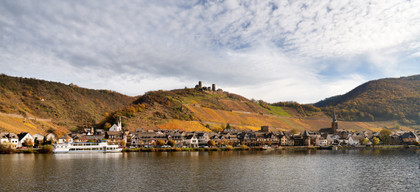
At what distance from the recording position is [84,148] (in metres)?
90.8

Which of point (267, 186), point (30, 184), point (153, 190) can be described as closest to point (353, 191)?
point (267, 186)

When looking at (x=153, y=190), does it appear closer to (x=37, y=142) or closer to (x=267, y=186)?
(x=267, y=186)

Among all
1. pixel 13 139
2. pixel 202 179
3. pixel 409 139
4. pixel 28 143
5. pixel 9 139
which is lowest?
pixel 409 139

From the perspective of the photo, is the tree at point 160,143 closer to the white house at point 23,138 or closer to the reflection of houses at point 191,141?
the reflection of houses at point 191,141

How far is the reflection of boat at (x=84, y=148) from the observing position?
8628 centimetres

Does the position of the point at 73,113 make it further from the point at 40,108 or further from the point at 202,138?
the point at 202,138

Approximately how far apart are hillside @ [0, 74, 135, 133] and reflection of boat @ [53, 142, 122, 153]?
30.3m

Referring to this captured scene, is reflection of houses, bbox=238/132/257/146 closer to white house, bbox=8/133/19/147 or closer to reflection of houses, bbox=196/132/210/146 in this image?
reflection of houses, bbox=196/132/210/146

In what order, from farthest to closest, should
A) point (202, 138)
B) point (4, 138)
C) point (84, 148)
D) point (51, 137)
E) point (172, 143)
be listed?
point (202, 138) < point (51, 137) < point (172, 143) < point (84, 148) < point (4, 138)

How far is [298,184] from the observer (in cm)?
3791

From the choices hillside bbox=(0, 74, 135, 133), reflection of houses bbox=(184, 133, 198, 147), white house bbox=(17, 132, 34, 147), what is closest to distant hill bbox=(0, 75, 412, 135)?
hillside bbox=(0, 74, 135, 133)

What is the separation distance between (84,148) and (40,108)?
85.0m

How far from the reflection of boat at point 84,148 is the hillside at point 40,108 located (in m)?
30.3

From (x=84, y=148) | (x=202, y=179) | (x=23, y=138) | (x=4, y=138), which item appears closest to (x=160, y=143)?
(x=84, y=148)
